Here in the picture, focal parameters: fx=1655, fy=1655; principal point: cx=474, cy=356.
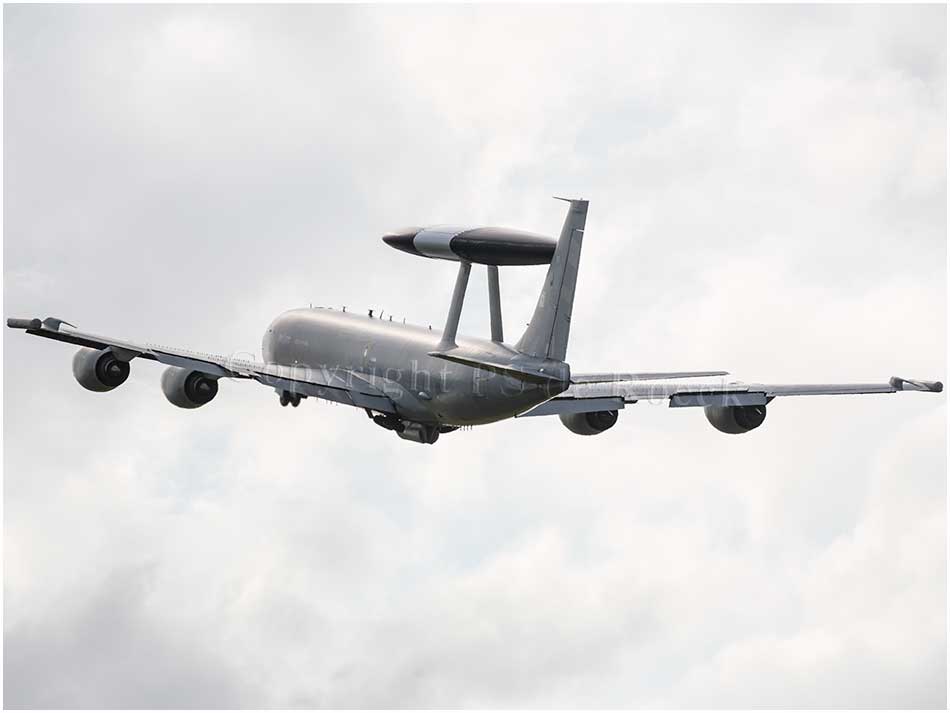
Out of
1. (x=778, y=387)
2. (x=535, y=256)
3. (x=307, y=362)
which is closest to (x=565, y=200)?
(x=535, y=256)

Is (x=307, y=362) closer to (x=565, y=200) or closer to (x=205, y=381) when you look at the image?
(x=205, y=381)

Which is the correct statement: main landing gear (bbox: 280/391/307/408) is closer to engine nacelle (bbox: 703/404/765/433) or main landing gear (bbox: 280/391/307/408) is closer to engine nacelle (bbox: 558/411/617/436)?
engine nacelle (bbox: 558/411/617/436)

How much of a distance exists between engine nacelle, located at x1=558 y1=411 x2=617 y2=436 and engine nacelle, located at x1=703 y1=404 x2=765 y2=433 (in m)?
4.40

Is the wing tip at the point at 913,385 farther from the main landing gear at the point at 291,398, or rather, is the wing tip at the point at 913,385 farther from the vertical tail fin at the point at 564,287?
the main landing gear at the point at 291,398

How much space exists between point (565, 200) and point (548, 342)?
4.64 meters

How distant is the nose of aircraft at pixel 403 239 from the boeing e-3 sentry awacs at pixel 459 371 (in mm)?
50

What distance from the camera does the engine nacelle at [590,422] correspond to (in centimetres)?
6369

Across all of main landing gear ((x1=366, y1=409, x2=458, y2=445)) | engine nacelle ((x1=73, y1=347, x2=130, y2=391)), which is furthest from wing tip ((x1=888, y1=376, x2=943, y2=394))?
engine nacelle ((x1=73, y1=347, x2=130, y2=391))

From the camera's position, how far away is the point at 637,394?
198 feet

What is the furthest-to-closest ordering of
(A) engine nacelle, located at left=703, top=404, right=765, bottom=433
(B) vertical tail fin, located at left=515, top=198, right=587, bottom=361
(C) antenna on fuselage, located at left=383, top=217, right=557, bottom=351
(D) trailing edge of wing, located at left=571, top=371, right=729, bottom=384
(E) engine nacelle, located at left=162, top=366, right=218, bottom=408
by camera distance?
1. (E) engine nacelle, located at left=162, top=366, right=218, bottom=408
2. (A) engine nacelle, located at left=703, top=404, right=765, bottom=433
3. (D) trailing edge of wing, located at left=571, top=371, right=729, bottom=384
4. (C) antenna on fuselage, located at left=383, top=217, right=557, bottom=351
5. (B) vertical tail fin, located at left=515, top=198, right=587, bottom=361

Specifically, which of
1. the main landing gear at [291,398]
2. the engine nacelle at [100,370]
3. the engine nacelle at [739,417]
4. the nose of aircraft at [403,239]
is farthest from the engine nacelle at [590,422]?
the engine nacelle at [100,370]

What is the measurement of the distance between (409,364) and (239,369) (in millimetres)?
6446

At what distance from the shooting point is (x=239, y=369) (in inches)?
2382

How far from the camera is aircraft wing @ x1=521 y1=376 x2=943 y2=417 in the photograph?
60094mm
